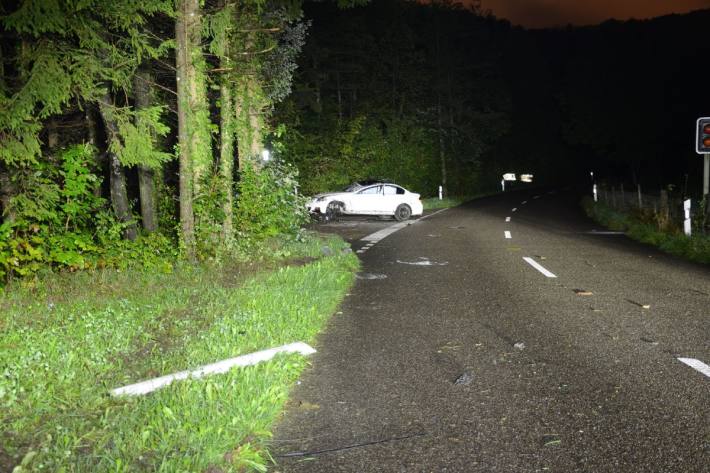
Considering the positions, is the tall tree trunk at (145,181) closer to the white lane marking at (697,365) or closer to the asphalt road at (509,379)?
the asphalt road at (509,379)

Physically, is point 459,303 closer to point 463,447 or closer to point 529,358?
point 529,358

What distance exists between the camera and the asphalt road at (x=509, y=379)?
3.62 m

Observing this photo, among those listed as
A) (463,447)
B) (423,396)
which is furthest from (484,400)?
(463,447)

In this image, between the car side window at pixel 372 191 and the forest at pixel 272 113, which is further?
the car side window at pixel 372 191

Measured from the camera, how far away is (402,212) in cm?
2506

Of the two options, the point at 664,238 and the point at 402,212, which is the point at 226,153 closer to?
the point at 664,238

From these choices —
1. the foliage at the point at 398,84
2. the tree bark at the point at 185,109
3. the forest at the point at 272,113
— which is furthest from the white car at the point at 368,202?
the tree bark at the point at 185,109

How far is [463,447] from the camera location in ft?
12.1

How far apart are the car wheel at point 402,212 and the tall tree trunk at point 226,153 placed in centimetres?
1106

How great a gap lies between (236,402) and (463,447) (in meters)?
1.61

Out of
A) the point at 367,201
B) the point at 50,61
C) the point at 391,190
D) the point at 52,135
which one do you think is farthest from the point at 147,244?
the point at 391,190

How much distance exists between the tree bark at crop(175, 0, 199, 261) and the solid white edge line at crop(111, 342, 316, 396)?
5.10 meters

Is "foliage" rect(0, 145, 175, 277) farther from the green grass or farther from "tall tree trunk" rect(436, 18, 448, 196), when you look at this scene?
"tall tree trunk" rect(436, 18, 448, 196)

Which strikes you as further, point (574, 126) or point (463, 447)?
point (574, 126)
